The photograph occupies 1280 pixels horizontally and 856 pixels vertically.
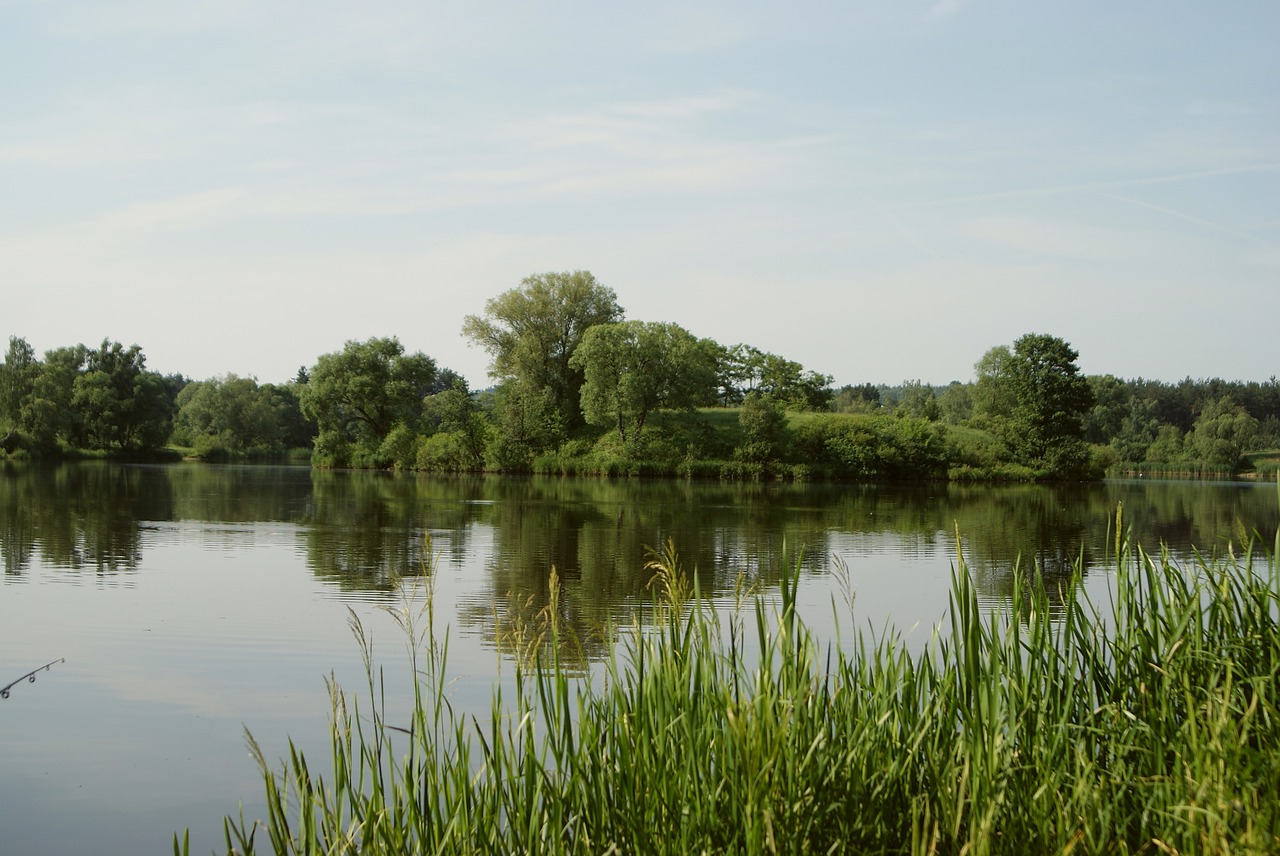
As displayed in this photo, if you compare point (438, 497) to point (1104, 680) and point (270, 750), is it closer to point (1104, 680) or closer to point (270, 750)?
point (270, 750)

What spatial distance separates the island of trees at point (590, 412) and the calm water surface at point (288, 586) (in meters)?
21.6

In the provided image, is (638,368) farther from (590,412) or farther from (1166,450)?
(1166,450)

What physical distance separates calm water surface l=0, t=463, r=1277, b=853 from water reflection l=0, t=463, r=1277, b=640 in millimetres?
159

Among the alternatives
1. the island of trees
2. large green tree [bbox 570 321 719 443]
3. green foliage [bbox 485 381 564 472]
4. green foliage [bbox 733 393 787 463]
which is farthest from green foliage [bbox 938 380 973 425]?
green foliage [bbox 485 381 564 472]

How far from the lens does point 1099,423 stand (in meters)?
109

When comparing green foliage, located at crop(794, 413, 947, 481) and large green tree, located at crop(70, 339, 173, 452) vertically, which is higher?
large green tree, located at crop(70, 339, 173, 452)

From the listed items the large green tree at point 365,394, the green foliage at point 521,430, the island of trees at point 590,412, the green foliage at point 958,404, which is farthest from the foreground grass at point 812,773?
the green foliage at point 958,404

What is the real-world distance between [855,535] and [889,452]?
39954mm

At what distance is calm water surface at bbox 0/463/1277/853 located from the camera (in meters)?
8.50

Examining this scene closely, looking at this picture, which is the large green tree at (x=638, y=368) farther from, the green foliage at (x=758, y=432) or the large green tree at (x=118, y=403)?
the large green tree at (x=118, y=403)

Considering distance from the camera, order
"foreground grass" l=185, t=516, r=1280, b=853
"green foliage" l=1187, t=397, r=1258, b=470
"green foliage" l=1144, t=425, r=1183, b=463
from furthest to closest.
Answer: "green foliage" l=1144, t=425, r=1183, b=463 → "green foliage" l=1187, t=397, r=1258, b=470 → "foreground grass" l=185, t=516, r=1280, b=853

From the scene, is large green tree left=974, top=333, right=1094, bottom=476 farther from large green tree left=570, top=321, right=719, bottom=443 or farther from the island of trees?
Result: large green tree left=570, top=321, right=719, bottom=443

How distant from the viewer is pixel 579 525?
30656mm

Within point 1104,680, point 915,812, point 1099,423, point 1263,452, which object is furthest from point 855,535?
point 1263,452
